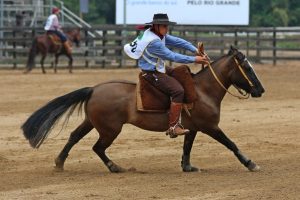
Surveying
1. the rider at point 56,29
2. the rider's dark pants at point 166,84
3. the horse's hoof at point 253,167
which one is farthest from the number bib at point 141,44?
the rider at point 56,29

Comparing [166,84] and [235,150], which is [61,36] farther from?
[235,150]

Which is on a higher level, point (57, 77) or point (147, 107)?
point (147, 107)

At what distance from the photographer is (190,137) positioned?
1070 cm

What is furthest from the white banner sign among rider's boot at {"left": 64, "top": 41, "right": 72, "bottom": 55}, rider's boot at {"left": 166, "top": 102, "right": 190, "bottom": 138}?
rider's boot at {"left": 166, "top": 102, "right": 190, "bottom": 138}

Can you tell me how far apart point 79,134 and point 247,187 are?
8.38ft

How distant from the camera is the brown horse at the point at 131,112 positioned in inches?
410

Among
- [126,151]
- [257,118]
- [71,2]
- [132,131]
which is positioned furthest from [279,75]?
[71,2]

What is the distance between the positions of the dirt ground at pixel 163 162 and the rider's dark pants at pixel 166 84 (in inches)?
37.4

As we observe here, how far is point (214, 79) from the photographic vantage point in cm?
1069

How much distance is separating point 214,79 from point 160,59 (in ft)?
2.60

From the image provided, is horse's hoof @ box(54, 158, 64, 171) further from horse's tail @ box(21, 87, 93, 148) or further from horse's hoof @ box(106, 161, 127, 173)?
horse's hoof @ box(106, 161, 127, 173)

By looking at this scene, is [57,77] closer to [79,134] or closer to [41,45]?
[41,45]

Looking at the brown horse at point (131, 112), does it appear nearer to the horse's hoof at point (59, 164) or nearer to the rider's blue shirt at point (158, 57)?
the horse's hoof at point (59, 164)

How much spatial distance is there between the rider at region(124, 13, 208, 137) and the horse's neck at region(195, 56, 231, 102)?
32 centimetres
